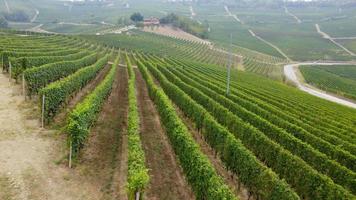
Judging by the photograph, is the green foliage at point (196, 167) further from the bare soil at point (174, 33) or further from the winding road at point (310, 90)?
the bare soil at point (174, 33)

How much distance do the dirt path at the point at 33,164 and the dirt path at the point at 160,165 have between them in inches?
142

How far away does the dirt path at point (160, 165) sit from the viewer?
21688 mm

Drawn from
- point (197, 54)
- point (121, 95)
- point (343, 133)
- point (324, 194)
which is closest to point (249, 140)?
point (324, 194)

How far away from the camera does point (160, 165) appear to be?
25.3 m

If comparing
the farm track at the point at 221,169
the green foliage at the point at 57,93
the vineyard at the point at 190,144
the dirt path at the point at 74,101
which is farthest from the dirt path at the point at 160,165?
the green foliage at the point at 57,93

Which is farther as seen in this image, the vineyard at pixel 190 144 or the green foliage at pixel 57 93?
the green foliage at pixel 57 93

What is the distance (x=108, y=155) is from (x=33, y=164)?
4.72m

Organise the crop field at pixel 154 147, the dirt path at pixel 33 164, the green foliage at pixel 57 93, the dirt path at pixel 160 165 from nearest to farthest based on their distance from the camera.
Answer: the dirt path at pixel 33 164 < the crop field at pixel 154 147 < the dirt path at pixel 160 165 < the green foliage at pixel 57 93

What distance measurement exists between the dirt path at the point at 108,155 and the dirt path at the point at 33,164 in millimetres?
800

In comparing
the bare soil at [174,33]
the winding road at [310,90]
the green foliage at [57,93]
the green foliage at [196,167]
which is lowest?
the winding road at [310,90]

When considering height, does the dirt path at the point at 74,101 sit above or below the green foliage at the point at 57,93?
below

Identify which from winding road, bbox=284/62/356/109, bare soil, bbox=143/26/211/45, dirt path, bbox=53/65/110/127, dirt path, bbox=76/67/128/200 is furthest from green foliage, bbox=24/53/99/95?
bare soil, bbox=143/26/211/45

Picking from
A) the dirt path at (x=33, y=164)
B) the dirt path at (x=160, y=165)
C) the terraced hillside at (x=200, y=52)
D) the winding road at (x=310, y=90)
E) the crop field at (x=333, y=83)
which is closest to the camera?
the dirt path at (x=33, y=164)

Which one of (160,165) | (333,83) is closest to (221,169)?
(160,165)
